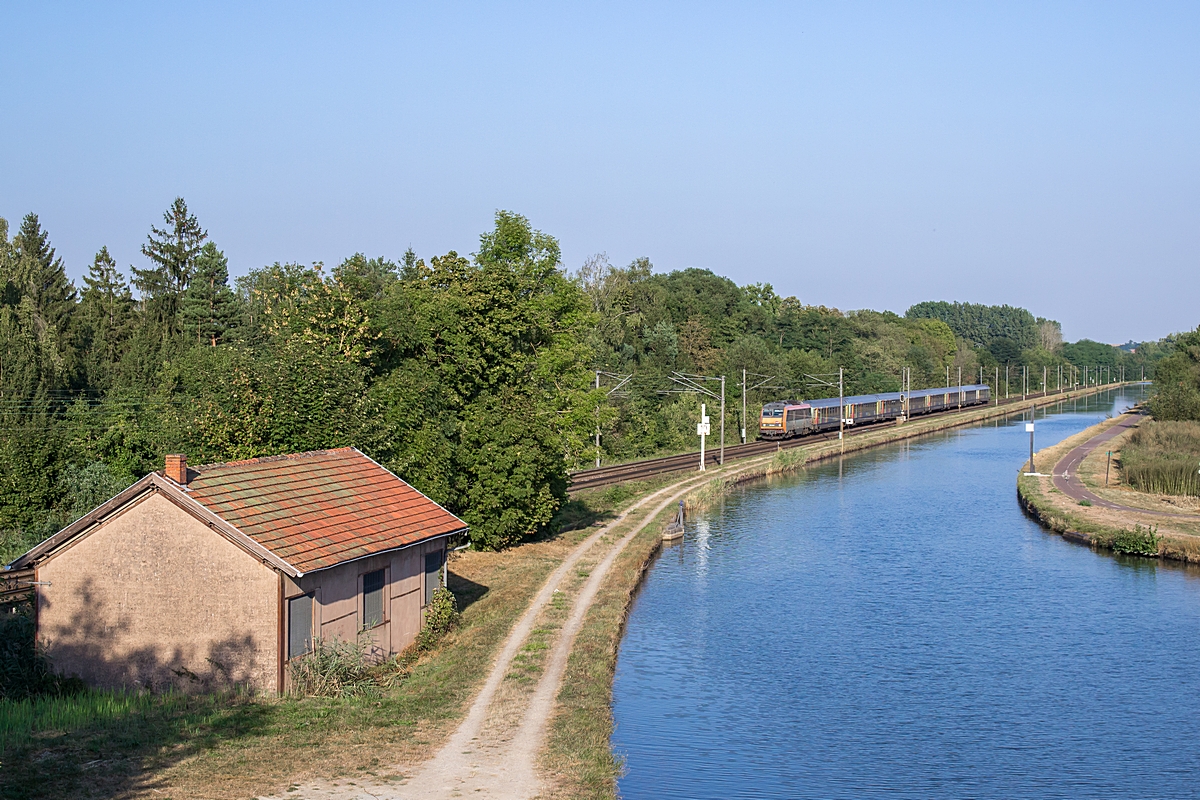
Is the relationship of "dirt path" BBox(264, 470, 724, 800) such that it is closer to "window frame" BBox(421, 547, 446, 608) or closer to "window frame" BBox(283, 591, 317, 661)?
"window frame" BBox(421, 547, 446, 608)

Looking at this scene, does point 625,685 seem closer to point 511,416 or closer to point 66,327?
point 511,416

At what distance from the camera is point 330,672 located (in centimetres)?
2244

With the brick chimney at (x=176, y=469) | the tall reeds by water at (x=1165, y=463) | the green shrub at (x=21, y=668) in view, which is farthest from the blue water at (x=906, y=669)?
the green shrub at (x=21, y=668)

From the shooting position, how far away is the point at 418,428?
39688 millimetres

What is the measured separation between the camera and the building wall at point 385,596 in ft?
75.3

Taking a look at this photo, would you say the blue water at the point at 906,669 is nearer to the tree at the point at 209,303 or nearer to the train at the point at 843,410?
the train at the point at 843,410

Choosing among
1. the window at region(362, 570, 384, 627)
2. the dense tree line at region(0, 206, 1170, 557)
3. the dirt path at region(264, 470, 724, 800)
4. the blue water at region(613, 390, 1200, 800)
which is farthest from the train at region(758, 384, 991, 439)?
the window at region(362, 570, 384, 627)

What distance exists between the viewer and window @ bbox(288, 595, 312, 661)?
22031mm

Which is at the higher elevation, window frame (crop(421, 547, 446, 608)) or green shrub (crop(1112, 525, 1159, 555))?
window frame (crop(421, 547, 446, 608))

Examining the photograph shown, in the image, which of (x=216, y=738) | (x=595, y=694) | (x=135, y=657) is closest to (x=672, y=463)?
(x=595, y=694)

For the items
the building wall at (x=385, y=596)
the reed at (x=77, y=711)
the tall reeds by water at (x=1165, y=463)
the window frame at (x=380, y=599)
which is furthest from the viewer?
the tall reeds by water at (x=1165, y=463)

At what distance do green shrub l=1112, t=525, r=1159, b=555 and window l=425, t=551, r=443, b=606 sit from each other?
3285cm

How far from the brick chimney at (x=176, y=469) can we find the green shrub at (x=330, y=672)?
4.41m

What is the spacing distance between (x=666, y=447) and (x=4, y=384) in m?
50.3
